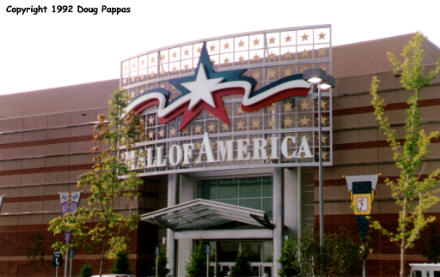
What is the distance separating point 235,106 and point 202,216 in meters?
8.96

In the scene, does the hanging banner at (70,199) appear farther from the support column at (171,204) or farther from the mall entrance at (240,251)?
the mall entrance at (240,251)

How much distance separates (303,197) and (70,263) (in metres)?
22.2

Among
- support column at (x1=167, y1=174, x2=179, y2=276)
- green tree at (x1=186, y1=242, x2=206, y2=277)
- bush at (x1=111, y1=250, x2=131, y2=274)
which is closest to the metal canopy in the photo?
support column at (x1=167, y1=174, x2=179, y2=276)

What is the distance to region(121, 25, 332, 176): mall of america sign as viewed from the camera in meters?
47.0

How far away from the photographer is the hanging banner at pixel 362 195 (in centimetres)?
4397

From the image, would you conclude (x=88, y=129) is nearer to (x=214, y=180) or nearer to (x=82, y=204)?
(x=82, y=204)

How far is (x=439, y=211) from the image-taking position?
42312 mm

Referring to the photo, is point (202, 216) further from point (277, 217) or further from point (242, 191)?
point (277, 217)

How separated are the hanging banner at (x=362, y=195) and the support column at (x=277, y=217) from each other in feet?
17.0

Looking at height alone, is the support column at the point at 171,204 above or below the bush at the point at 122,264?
above

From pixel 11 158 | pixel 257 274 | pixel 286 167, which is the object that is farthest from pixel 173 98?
pixel 11 158

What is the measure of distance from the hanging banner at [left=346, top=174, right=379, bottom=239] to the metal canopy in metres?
6.39

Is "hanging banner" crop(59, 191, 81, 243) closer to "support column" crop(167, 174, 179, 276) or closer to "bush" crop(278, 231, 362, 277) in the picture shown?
"support column" crop(167, 174, 179, 276)

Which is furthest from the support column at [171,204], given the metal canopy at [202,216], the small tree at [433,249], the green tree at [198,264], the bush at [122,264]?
the small tree at [433,249]
